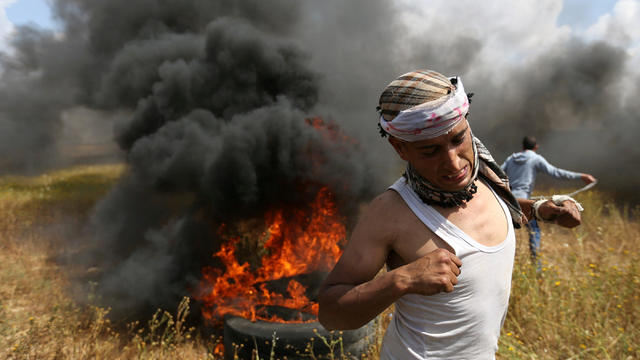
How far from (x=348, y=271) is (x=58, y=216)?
11.1 meters

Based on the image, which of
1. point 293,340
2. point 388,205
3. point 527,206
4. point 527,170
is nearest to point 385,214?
point 388,205

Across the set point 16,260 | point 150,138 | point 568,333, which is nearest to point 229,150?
point 150,138

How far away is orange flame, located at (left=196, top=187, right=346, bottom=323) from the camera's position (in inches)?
181

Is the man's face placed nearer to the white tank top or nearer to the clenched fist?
the white tank top

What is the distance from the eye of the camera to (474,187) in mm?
1486

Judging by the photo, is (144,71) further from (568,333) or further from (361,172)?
(568,333)

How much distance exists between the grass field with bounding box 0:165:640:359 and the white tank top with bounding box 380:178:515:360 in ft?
6.03

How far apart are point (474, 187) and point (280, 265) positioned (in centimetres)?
515

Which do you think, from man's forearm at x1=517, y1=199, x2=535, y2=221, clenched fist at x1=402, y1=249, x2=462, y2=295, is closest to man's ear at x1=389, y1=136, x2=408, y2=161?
clenched fist at x1=402, y1=249, x2=462, y2=295

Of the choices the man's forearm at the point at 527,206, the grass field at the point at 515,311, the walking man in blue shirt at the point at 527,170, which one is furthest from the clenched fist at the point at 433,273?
the walking man in blue shirt at the point at 527,170

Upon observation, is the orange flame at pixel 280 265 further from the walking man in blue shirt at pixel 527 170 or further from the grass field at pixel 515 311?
the walking man in blue shirt at pixel 527 170

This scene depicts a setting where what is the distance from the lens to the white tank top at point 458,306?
1341 millimetres

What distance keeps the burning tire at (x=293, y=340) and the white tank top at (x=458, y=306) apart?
6.58ft

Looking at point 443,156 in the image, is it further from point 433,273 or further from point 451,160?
point 433,273
